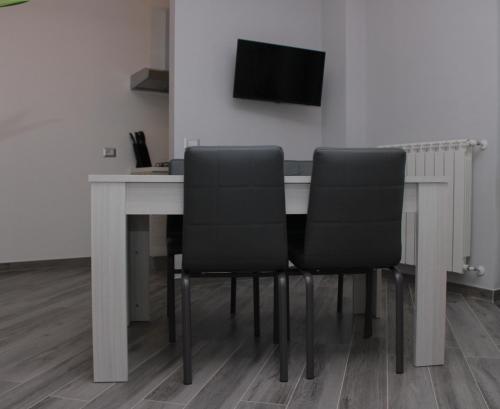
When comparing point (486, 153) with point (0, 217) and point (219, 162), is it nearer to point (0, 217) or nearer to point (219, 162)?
point (219, 162)

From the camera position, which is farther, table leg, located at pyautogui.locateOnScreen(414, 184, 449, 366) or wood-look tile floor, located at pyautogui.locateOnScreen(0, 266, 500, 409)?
table leg, located at pyautogui.locateOnScreen(414, 184, 449, 366)

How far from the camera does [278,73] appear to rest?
163 inches

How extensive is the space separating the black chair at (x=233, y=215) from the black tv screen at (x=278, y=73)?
238 cm

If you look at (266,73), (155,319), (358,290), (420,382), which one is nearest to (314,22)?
(266,73)

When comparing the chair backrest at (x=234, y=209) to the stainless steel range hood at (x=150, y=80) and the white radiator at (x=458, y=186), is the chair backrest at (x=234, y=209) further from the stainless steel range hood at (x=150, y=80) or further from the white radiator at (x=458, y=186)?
the stainless steel range hood at (x=150, y=80)

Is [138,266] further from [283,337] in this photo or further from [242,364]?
[283,337]

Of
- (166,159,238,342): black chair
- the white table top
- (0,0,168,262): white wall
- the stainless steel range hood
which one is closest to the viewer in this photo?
the white table top

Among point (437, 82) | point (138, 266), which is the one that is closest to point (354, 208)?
point (138, 266)

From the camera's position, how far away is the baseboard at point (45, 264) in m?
4.26

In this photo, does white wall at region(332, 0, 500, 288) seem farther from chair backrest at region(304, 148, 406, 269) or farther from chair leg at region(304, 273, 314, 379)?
chair leg at region(304, 273, 314, 379)

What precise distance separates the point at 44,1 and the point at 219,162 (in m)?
3.57

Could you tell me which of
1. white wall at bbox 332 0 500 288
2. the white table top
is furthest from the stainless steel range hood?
the white table top

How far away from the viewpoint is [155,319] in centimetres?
274

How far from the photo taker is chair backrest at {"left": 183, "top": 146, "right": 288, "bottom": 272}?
1.73 meters
